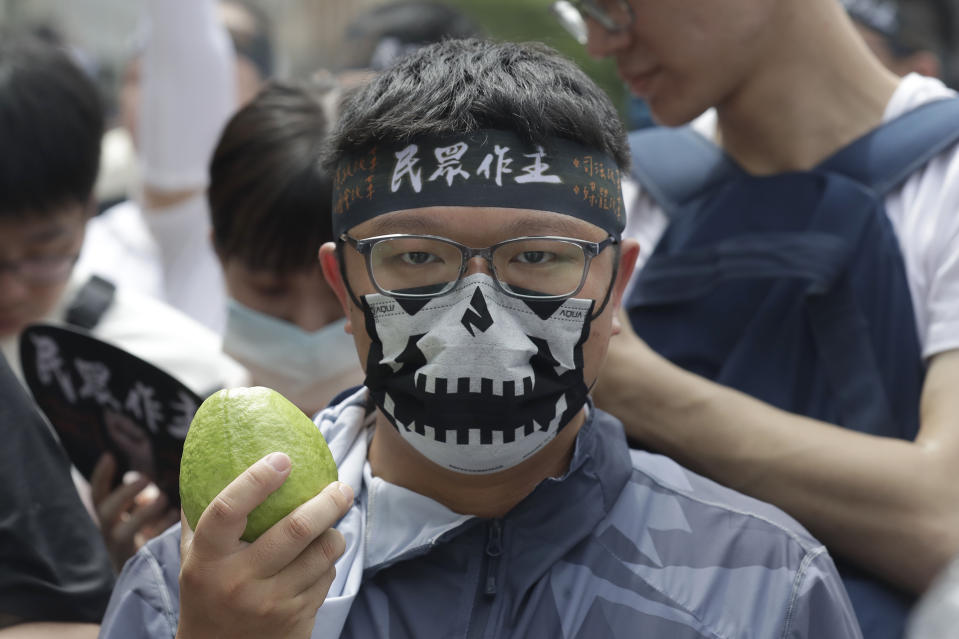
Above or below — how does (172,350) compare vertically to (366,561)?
below

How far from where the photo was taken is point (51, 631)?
219cm

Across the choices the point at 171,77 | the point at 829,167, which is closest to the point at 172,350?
the point at 171,77

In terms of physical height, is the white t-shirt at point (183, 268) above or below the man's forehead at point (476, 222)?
below

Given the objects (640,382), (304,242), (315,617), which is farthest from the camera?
(304,242)

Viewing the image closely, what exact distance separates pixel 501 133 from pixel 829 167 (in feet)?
3.52

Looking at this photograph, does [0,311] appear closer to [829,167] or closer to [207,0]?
[207,0]

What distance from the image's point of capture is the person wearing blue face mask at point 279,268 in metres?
3.19

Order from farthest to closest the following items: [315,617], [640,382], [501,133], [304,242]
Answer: [304,242], [640,382], [501,133], [315,617]

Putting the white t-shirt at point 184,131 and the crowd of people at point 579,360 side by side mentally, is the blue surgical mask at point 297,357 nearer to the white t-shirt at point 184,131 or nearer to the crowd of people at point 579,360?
the crowd of people at point 579,360

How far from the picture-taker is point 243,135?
3359 mm

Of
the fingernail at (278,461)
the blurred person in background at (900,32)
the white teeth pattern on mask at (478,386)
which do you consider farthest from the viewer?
A: the blurred person in background at (900,32)

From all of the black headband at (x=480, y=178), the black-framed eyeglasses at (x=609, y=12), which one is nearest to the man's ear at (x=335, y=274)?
the black headband at (x=480, y=178)

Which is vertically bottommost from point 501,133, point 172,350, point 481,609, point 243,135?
point 172,350

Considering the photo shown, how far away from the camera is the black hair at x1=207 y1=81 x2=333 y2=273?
322 centimetres
